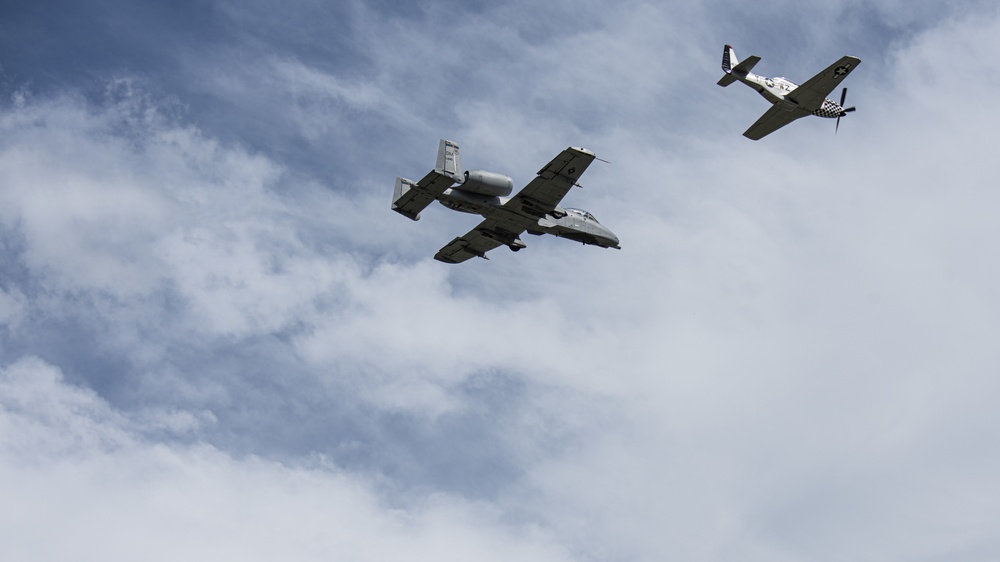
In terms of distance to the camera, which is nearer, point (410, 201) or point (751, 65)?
point (410, 201)

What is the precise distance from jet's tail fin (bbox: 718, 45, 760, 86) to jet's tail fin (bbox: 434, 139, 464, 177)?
26.4m

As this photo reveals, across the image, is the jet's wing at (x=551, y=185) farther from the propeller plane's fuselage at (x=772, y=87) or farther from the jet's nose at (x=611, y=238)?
the propeller plane's fuselage at (x=772, y=87)

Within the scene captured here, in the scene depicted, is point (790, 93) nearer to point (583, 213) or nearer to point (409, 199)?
point (583, 213)

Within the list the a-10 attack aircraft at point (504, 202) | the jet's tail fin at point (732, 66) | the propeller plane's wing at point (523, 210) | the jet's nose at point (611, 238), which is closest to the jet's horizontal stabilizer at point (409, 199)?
the a-10 attack aircraft at point (504, 202)

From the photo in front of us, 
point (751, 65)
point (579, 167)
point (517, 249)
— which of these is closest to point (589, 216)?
point (517, 249)

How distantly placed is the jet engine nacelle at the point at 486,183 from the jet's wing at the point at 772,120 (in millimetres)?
26056

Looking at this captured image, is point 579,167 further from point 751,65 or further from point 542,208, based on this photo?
point 751,65

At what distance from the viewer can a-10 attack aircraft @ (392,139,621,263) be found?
209 feet

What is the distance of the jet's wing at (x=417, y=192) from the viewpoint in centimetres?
6407

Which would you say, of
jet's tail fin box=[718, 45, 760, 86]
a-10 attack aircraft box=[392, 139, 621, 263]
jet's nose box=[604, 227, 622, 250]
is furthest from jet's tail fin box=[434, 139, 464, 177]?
jet's tail fin box=[718, 45, 760, 86]

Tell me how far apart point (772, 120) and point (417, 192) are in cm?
3288

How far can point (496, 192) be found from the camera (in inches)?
2584

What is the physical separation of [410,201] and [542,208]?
9.60m

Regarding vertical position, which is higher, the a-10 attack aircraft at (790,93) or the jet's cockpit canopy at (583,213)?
the a-10 attack aircraft at (790,93)
